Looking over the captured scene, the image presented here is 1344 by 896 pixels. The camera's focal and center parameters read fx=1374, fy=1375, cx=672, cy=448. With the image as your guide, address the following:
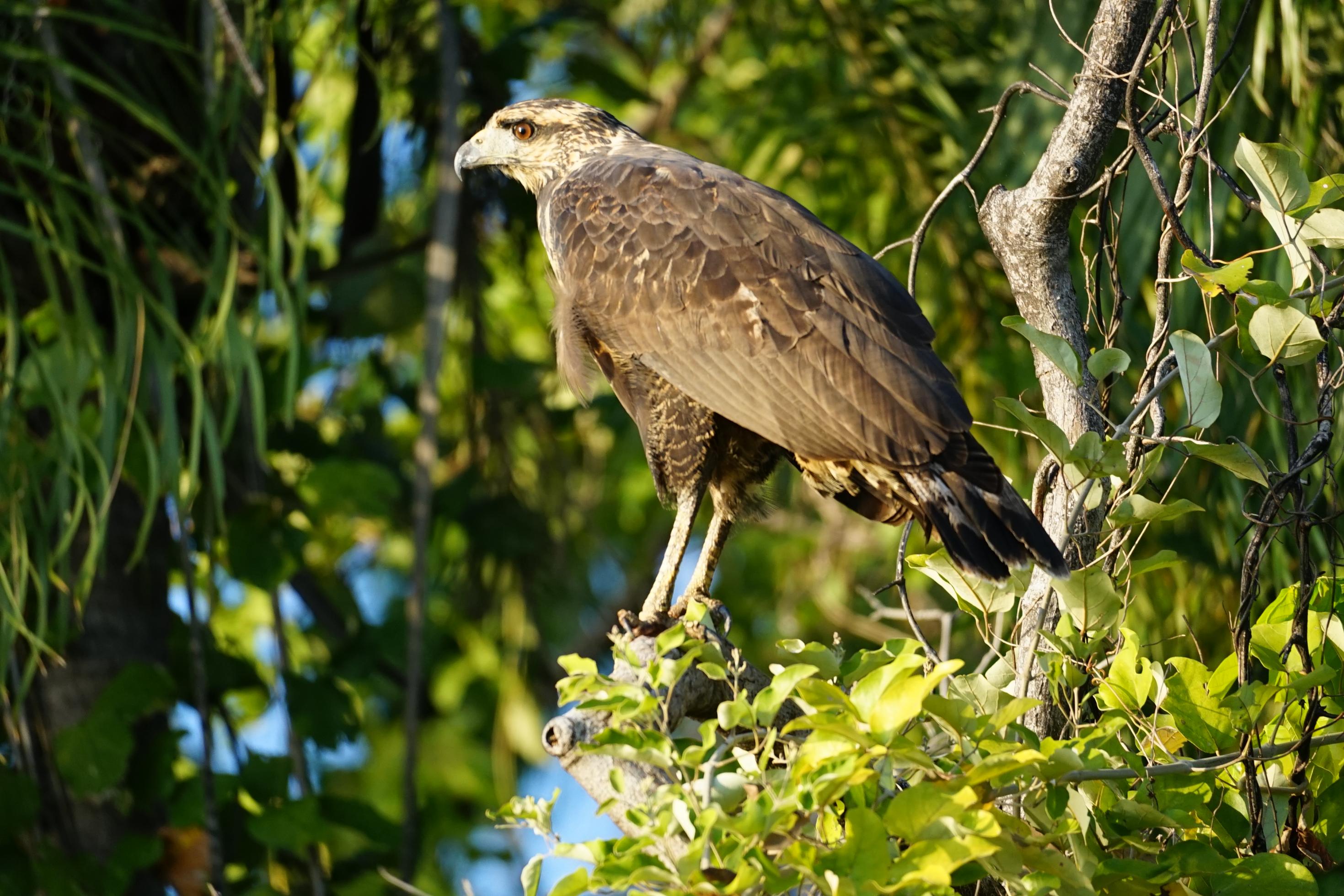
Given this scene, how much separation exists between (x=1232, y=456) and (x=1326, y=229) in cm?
34

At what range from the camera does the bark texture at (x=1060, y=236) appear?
2.14 meters

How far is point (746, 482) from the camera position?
3305 millimetres

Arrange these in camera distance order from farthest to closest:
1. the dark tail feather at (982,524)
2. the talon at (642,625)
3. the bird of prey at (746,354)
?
1. the talon at (642,625)
2. the bird of prey at (746,354)
3. the dark tail feather at (982,524)

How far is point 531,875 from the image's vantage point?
170 cm

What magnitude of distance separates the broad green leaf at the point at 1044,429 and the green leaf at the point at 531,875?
844 millimetres

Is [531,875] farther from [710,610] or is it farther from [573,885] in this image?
[710,610]

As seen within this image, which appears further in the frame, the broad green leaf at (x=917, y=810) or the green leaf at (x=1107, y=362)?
the green leaf at (x=1107, y=362)

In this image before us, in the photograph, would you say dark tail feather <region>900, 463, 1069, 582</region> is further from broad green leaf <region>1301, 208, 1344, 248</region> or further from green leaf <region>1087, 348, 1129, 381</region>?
broad green leaf <region>1301, 208, 1344, 248</region>

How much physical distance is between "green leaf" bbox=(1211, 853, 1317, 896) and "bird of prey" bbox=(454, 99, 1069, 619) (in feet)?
2.02

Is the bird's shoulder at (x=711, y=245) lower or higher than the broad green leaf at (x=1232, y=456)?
higher

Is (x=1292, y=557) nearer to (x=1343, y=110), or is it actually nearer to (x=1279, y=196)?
(x=1343, y=110)

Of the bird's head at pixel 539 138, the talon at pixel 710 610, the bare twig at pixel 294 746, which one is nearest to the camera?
the talon at pixel 710 610

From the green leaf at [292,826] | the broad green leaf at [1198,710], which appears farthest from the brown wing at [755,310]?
the green leaf at [292,826]

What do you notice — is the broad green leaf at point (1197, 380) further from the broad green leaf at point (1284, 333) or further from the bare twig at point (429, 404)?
the bare twig at point (429, 404)
